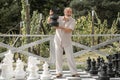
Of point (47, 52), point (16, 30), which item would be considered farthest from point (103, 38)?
point (16, 30)

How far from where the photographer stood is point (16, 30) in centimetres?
2558

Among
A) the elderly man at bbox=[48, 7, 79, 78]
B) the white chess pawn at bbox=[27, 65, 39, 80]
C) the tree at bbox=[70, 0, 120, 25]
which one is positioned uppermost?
the tree at bbox=[70, 0, 120, 25]

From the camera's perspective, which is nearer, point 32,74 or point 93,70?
point 32,74

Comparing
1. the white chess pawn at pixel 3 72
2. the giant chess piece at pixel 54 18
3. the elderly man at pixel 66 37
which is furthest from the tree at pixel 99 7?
the white chess pawn at pixel 3 72

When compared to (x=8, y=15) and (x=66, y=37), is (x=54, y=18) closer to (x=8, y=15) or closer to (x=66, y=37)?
(x=66, y=37)

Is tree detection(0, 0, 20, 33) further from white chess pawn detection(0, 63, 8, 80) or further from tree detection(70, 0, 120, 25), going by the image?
white chess pawn detection(0, 63, 8, 80)

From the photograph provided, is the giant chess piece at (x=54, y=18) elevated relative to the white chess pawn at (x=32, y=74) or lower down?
elevated

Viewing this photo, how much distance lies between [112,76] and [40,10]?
2083 cm

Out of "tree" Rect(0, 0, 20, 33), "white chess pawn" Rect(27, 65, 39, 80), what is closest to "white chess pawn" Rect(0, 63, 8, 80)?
"white chess pawn" Rect(27, 65, 39, 80)

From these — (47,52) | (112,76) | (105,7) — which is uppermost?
(105,7)

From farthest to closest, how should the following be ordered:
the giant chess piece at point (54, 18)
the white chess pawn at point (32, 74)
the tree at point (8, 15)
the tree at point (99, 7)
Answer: the tree at point (8, 15)
the tree at point (99, 7)
the giant chess piece at point (54, 18)
the white chess pawn at point (32, 74)

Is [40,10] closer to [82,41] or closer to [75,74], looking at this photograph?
[82,41]

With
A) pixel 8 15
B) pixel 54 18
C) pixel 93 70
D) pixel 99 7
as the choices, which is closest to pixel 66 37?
pixel 54 18

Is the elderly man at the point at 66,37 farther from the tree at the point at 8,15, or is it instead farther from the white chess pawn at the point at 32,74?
the tree at the point at 8,15
